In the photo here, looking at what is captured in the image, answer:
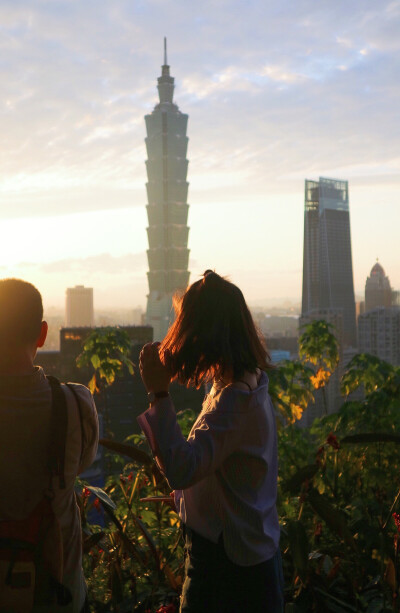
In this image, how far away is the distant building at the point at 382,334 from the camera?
4694 centimetres

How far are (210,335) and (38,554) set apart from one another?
649mm

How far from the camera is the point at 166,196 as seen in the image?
10112cm

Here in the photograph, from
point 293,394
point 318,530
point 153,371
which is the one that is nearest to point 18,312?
point 153,371

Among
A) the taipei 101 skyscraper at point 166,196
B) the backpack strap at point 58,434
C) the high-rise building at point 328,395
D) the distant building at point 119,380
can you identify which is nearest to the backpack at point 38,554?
the backpack strap at point 58,434

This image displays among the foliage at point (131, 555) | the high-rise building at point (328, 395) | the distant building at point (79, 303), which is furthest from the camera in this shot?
the distant building at point (79, 303)

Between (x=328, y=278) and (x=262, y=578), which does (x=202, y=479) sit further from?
(x=328, y=278)

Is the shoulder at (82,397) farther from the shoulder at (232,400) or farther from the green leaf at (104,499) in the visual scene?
the green leaf at (104,499)

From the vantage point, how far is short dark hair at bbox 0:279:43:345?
1446 millimetres

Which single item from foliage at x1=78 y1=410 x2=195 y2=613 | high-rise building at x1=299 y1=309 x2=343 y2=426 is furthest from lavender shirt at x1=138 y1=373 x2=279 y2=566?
high-rise building at x1=299 y1=309 x2=343 y2=426

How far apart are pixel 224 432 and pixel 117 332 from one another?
11.5ft

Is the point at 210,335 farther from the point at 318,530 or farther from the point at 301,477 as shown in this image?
the point at 318,530

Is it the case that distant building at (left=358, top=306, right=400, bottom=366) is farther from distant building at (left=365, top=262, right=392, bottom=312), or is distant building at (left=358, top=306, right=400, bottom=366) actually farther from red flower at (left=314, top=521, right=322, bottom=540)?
red flower at (left=314, top=521, right=322, bottom=540)

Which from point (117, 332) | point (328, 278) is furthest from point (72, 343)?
point (328, 278)

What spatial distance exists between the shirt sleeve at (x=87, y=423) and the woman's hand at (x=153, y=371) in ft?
0.65
